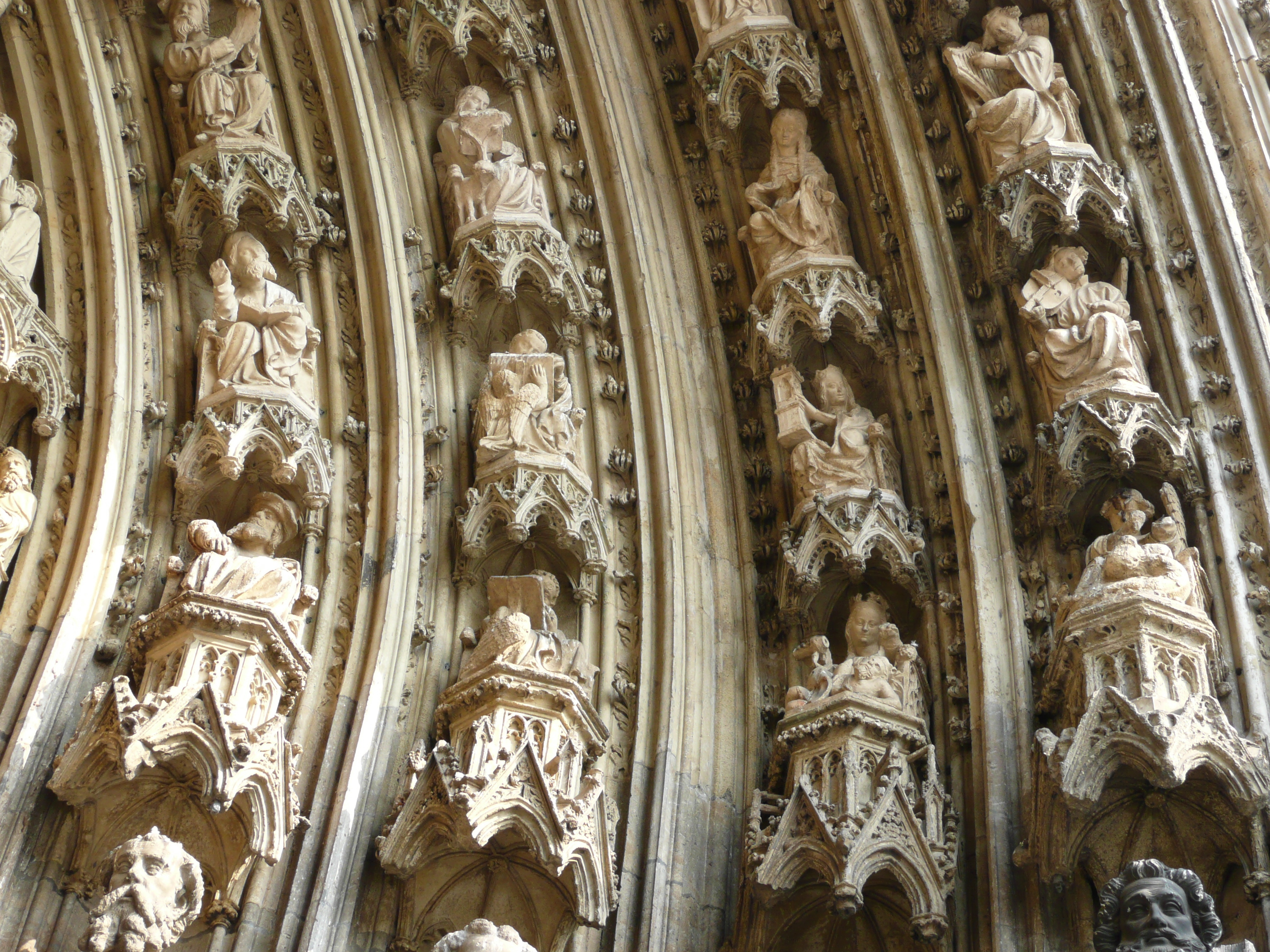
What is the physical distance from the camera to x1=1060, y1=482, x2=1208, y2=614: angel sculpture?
686 cm

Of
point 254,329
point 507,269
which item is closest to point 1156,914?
point 507,269

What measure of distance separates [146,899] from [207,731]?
77 cm

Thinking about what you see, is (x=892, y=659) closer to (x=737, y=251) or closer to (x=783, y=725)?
(x=783, y=725)

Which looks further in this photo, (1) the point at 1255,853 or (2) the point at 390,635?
(2) the point at 390,635

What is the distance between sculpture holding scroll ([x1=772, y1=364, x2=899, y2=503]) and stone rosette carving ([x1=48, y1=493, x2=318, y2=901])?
2319 mm

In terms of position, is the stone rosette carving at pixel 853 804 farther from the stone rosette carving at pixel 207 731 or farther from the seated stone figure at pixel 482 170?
the seated stone figure at pixel 482 170

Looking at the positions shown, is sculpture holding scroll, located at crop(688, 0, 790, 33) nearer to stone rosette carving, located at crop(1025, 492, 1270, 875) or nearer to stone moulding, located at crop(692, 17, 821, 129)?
stone moulding, located at crop(692, 17, 821, 129)

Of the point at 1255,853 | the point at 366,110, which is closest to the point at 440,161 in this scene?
the point at 366,110

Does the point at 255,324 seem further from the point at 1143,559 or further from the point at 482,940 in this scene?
the point at 1143,559

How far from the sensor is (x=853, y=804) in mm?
6797

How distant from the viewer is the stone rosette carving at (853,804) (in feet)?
21.7

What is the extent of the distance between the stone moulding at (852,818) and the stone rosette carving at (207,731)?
72.4 inches

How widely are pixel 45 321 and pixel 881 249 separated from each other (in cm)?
387

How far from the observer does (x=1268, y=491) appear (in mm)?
7207
